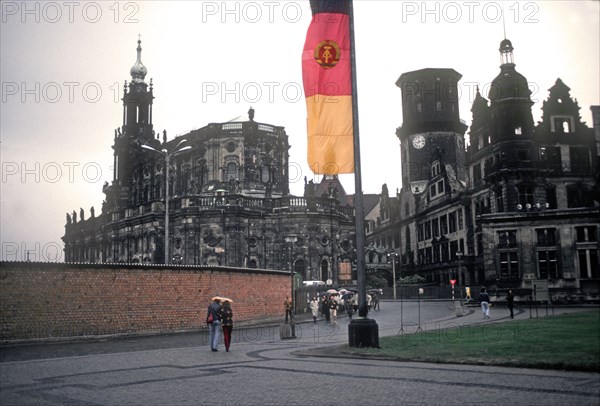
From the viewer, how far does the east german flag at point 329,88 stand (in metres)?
17.5

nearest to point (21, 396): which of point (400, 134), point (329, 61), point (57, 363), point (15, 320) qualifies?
point (57, 363)

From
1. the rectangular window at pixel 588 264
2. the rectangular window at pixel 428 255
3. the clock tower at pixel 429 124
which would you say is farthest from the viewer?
the clock tower at pixel 429 124

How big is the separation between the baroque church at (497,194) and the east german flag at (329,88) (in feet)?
14.1

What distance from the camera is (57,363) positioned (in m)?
16.0

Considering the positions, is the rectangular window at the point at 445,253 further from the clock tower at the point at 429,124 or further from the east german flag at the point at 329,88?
the east german flag at the point at 329,88

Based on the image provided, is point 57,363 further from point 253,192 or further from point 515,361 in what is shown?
point 253,192

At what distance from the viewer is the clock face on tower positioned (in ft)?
313

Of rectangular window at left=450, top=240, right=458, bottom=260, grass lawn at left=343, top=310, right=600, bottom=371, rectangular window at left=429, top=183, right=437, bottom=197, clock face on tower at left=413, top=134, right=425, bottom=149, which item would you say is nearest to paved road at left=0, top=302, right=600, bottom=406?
grass lawn at left=343, top=310, right=600, bottom=371

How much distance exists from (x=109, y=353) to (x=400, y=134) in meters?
85.9

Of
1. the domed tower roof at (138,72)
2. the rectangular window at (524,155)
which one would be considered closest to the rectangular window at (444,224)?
the domed tower roof at (138,72)

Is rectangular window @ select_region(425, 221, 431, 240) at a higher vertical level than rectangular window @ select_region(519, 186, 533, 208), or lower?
higher

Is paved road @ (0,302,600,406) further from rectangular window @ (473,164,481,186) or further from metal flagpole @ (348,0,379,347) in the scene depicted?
rectangular window @ (473,164,481,186)

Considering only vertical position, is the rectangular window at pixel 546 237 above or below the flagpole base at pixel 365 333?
above

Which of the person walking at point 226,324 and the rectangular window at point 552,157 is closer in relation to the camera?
the rectangular window at point 552,157
